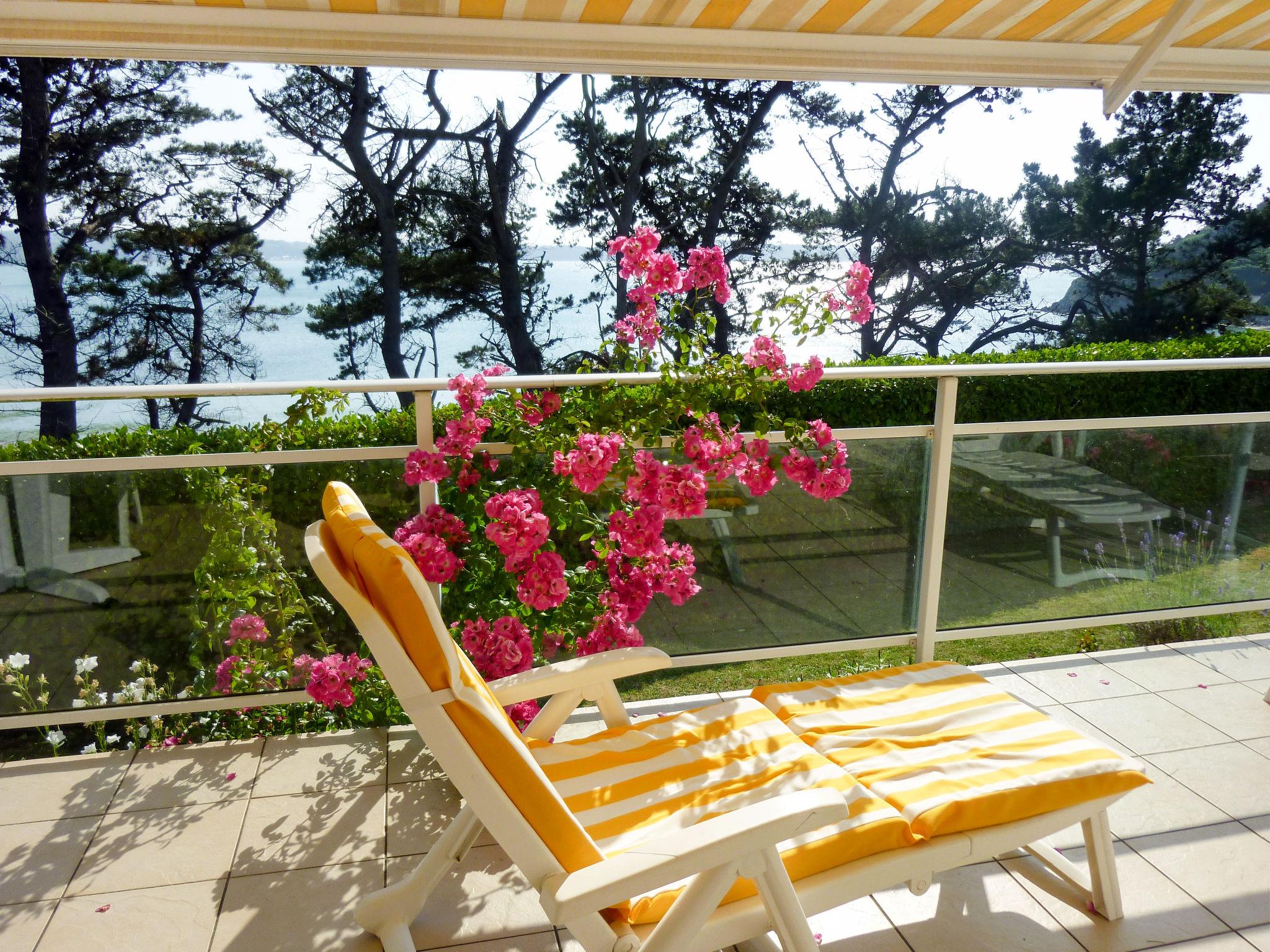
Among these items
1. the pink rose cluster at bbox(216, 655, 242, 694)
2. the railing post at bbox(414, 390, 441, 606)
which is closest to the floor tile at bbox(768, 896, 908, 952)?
the railing post at bbox(414, 390, 441, 606)

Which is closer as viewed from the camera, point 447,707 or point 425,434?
point 447,707

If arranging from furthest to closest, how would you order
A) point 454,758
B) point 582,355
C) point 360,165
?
1. point 582,355
2. point 360,165
3. point 454,758

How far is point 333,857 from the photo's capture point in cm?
261

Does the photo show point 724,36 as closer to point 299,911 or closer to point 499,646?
point 499,646

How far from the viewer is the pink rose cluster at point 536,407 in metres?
3.03

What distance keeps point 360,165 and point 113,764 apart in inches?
421

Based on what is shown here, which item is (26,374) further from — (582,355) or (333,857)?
(333,857)

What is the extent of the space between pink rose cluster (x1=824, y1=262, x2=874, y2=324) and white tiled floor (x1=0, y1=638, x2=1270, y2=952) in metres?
1.48

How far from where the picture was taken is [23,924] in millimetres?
2322

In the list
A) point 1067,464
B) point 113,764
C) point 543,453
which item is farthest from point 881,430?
point 113,764

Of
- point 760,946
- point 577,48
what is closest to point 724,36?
point 577,48

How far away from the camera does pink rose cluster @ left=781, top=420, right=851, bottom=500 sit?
3.10m

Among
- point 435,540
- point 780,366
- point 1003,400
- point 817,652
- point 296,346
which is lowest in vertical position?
point 817,652

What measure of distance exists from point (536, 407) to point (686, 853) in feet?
5.72
